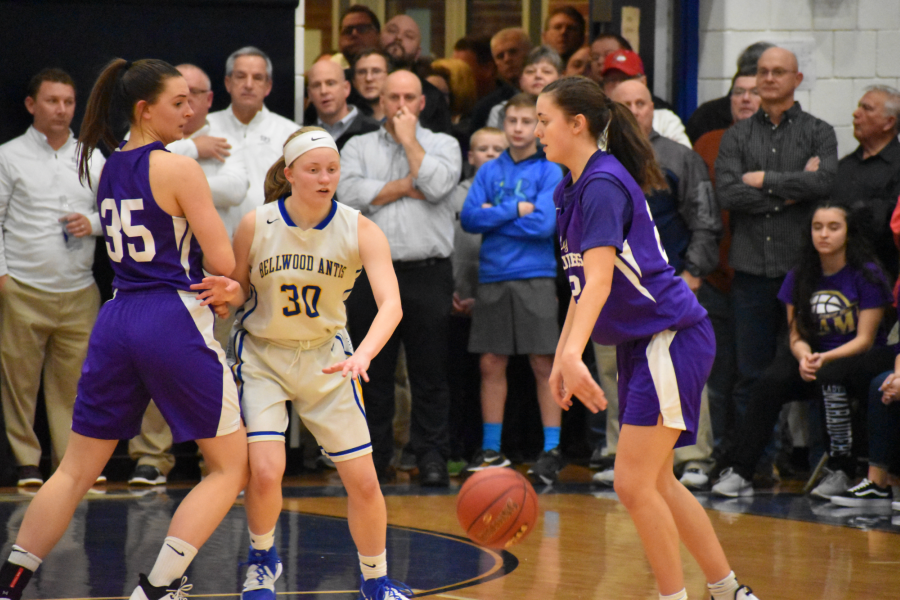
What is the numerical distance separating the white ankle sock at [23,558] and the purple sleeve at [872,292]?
4465mm

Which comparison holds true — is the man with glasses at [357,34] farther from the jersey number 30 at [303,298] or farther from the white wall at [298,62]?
the jersey number 30 at [303,298]

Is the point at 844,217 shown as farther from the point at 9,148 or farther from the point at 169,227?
the point at 9,148

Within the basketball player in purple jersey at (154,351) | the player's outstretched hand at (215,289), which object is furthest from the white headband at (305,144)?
the player's outstretched hand at (215,289)

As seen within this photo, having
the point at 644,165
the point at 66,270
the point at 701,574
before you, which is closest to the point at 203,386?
the point at 644,165

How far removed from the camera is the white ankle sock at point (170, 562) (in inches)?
134

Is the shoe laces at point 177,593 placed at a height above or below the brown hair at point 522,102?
below

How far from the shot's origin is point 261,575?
3.74m

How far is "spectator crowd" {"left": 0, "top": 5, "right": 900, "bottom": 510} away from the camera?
6.18 meters

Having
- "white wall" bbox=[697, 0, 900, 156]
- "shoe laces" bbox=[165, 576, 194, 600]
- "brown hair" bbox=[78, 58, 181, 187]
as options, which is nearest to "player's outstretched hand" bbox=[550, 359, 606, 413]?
"shoe laces" bbox=[165, 576, 194, 600]

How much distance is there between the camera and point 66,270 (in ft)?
20.5

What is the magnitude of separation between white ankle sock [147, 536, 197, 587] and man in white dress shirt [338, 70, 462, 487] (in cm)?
296

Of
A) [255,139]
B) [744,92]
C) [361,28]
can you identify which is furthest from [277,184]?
[361,28]

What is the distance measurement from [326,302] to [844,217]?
11.4 ft

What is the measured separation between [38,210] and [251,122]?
4.18 ft
